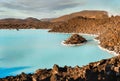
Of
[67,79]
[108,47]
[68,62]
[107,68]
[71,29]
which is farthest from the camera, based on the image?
[71,29]

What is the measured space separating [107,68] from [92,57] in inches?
394

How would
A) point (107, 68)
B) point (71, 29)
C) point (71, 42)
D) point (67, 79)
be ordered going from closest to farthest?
point (67, 79) → point (107, 68) → point (71, 42) → point (71, 29)

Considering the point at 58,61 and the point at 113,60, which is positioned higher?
the point at 113,60

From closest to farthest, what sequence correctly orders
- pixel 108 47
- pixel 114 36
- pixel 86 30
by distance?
pixel 108 47 → pixel 114 36 → pixel 86 30

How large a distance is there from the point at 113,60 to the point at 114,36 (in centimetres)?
1548

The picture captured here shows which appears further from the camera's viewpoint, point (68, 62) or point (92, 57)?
point (92, 57)

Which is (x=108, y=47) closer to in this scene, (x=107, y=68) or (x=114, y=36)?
(x=114, y=36)

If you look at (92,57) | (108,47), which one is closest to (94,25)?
(108,47)

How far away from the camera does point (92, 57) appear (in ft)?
67.9

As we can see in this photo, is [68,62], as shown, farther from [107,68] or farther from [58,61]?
[107,68]

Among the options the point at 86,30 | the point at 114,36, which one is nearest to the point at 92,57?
the point at 114,36

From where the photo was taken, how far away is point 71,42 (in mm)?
30516

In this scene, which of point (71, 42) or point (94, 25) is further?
point (94, 25)

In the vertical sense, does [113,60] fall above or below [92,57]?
above
